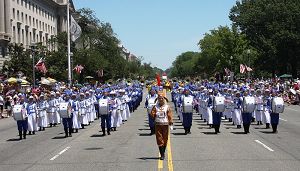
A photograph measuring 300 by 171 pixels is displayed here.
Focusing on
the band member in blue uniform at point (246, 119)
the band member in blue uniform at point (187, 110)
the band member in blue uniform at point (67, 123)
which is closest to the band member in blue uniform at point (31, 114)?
the band member in blue uniform at point (67, 123)

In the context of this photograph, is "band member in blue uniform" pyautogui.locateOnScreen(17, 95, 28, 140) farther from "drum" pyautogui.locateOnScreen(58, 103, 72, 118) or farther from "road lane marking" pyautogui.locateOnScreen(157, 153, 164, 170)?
"road lane marking" pyautogui.locateOnScreen(157, 153, 164, 170)

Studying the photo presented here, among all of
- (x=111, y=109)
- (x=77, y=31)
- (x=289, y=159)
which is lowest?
(x=289, y=159)

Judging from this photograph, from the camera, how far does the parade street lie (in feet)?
41.7

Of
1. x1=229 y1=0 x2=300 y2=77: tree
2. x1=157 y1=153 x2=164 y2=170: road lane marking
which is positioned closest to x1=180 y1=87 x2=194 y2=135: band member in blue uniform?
x1=157 y1=153 x2=164 y2=170: road lane marking

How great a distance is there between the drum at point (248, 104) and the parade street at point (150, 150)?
92 cm

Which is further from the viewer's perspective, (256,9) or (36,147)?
(256,9)

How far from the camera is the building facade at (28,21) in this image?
74088 millimetres

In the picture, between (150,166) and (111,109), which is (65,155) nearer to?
(150,166)

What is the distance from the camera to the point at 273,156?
1394cm

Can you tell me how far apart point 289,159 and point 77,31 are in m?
35.3

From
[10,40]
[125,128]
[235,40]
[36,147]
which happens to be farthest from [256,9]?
[36,147]

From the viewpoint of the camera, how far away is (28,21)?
294 ft

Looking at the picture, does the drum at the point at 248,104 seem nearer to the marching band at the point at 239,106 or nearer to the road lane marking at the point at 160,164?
the marching band at the point at 239,106

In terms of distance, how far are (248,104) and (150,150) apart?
6.02m
